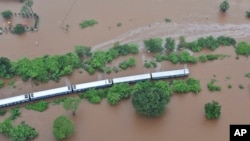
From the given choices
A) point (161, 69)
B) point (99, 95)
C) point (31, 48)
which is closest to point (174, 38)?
point (161, 69)

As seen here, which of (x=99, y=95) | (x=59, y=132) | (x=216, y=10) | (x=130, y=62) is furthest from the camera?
(x=216, y=10)

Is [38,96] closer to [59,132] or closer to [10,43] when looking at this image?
[59,132]

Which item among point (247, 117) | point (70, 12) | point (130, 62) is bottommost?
point (247, 117)

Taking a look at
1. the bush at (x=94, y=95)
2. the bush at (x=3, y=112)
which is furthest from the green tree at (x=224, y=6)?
the bush at (x=3, y=112)

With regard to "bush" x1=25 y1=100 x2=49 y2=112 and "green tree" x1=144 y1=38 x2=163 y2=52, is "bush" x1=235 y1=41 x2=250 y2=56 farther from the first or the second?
"bush" x1=25 y1=100 x2=49 y2=112

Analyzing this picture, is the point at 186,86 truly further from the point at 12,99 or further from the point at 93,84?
the point at 12,99

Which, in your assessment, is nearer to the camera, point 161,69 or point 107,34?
point 161,69

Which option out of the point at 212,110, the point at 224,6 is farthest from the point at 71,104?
the point at 224,6

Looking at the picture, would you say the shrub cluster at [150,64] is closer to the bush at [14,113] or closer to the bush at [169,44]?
the bush at [169,44]
